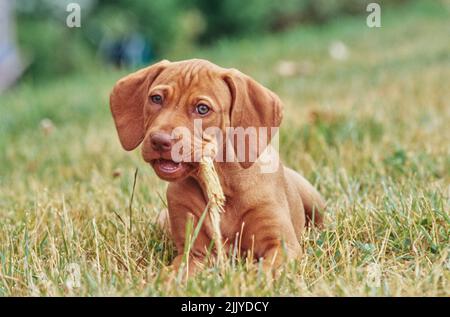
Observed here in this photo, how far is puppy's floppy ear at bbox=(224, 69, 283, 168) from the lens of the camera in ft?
8.59

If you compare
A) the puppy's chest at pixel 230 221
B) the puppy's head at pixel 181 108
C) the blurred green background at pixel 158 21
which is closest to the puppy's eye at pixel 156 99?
the puppy's head at pixel 181 108

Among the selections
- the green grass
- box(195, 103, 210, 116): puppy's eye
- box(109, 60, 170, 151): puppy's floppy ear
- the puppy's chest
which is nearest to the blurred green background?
the green grass

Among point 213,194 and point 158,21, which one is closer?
point 213,194

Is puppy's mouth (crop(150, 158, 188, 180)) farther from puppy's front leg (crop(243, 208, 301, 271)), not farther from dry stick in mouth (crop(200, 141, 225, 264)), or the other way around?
puppy's front leg (crop(243, 208, 301, 271))

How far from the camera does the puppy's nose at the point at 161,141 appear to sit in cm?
240

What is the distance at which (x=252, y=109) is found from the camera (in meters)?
2.64

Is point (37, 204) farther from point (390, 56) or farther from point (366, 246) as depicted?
point (390, 56)

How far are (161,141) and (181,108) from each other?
15 cm

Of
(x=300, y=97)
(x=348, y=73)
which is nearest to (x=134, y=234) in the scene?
(x=300, y=97)

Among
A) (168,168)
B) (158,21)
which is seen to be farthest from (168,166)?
(158,21)

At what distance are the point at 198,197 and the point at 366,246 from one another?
617mm

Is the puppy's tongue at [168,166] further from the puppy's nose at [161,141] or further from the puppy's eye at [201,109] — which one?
the puppy's eye at [201,109]

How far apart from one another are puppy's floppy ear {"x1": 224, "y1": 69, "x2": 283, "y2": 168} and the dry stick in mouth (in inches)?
4.9

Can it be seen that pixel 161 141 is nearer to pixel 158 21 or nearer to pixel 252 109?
pixel 252 109
